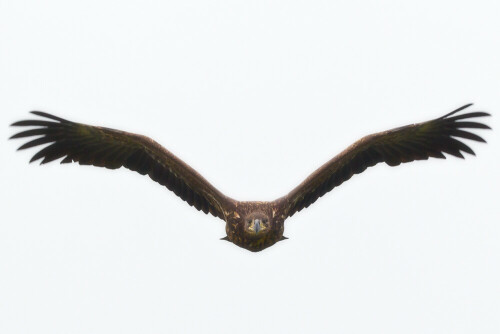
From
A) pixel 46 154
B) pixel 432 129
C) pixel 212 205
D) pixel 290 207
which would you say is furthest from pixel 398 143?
pixel 46 154

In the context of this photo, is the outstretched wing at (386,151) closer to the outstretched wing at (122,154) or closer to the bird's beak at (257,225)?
the bird's beak at (257,225)

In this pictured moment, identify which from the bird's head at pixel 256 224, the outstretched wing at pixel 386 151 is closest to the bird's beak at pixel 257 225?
the bird's head at pixel 256 224

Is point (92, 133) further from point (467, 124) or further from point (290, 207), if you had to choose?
point (467, 124)

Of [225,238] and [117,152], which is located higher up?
[117,152]

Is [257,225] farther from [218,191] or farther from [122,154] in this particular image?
[122,154]

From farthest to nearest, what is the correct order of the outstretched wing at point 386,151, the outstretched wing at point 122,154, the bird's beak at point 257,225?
the outstretched wing at point 386,151 < the outstretched wing at point 122,154 < the bird's beak at point 257,225

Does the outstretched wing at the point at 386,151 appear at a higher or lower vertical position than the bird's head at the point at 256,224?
higher

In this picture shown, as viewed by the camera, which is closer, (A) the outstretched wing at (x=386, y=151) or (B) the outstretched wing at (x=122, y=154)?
(B) the outstretched wing at (x=122, y=154)
